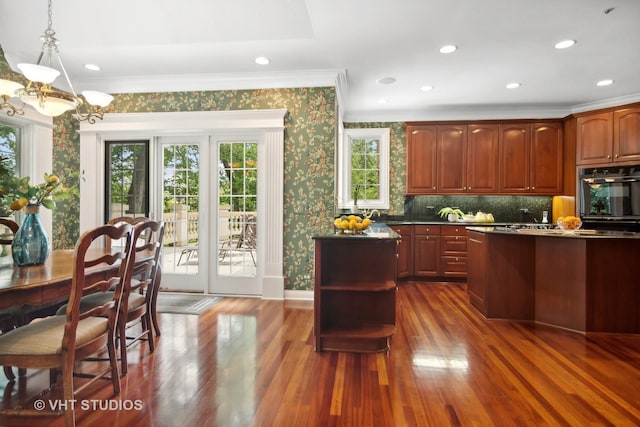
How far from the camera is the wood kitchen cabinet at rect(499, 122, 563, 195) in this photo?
5.29 meters

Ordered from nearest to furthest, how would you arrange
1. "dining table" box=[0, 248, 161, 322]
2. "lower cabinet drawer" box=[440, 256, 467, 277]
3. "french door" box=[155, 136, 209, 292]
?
"dining table" box=[0, 248, 161, 322] < "french door" box=[155, 136, 209, 292] < "lower cabinet drawer" box=[440, 256, 467, 277]

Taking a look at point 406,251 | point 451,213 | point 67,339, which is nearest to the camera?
point 67,339

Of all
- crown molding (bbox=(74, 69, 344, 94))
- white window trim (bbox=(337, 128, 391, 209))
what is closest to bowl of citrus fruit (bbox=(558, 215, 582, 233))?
white window trim (bbox=(337, 128, 391, 209))

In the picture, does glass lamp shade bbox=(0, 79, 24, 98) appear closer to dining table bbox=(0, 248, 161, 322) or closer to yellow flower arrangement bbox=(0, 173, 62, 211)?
yellow flower arrangement bbox=(0, 173, 62, 211)

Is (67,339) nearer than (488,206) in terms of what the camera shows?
Yes

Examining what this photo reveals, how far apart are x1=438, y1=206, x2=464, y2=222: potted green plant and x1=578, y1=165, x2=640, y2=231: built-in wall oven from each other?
5.46ft

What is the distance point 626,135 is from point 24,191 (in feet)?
21.8

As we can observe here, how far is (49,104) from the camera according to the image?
7.41ft

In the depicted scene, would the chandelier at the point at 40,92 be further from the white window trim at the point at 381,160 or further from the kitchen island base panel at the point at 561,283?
the kitchen island base panel at the point at 561,283

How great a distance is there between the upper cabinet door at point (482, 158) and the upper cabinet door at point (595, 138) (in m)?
1.13

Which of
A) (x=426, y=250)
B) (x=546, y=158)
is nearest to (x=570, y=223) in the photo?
(x=426, y=250)

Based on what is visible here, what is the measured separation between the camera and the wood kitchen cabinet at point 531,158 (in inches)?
208

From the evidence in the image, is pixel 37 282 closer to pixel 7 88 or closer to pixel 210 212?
pixel 7 88

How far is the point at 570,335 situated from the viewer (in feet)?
9.91
